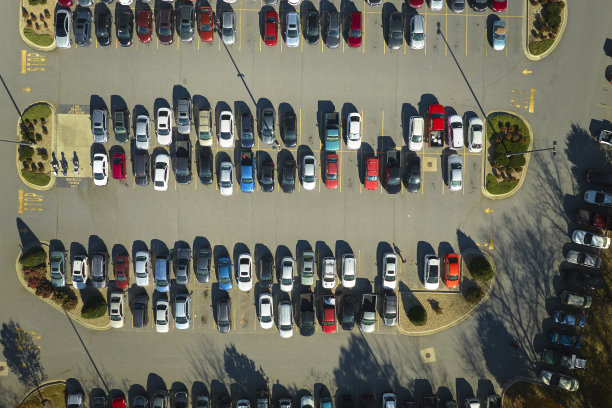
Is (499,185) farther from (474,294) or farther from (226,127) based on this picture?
(226,127)

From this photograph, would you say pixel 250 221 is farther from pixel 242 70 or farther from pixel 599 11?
pixel 599 11

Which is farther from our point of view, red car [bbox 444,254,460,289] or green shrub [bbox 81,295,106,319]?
red car [bbox 444,254,460,289]

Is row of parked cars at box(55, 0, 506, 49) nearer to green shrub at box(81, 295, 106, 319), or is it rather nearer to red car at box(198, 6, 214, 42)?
red car at box(198, 6, 214, 42)

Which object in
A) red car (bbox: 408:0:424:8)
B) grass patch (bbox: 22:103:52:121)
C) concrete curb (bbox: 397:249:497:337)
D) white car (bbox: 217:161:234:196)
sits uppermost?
red car (bbox: 408:0:424:8)

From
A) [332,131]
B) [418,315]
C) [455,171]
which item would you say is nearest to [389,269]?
[418,315]

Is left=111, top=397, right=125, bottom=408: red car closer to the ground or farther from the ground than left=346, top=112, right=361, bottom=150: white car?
closer to the ground

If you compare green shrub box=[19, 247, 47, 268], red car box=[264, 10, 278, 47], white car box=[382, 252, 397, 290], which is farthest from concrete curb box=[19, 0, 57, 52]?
white car box=[382, 252, 397, 290]

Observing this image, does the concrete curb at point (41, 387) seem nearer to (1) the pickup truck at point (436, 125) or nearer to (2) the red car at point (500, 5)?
(1) the pickup truck at point (436, 125)
